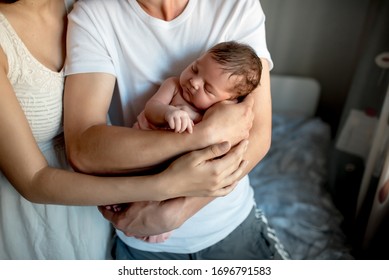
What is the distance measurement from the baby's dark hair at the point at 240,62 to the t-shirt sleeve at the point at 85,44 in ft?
0.93

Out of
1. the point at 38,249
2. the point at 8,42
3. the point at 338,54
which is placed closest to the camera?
the point at 8,42

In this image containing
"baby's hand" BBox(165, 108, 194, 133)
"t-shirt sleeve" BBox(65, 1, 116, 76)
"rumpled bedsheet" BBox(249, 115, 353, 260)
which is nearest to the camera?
"baby's hand" BBox(165, 108, 194, 133)

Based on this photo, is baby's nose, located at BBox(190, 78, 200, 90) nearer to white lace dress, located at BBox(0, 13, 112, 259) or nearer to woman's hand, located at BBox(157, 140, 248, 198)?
woman's hand, located at BBox(157, 140, 248, 198)

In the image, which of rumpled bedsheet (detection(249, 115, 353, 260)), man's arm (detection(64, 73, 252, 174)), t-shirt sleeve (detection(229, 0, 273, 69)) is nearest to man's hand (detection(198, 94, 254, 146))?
man's arm (detection(64, 73, 252, 174))

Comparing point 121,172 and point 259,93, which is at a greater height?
point 259,93

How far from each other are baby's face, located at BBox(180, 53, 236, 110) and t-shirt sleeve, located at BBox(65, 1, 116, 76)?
0.21 meters

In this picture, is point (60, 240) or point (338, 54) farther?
point (338, 54)

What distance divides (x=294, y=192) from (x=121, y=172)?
1.01 meters

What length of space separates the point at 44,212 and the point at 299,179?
3.79ft

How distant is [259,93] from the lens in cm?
107

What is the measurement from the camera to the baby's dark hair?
0.95 meters

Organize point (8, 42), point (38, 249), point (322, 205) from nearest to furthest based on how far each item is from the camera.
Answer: point (8, 42), point (38, 249), point (322, 205)
